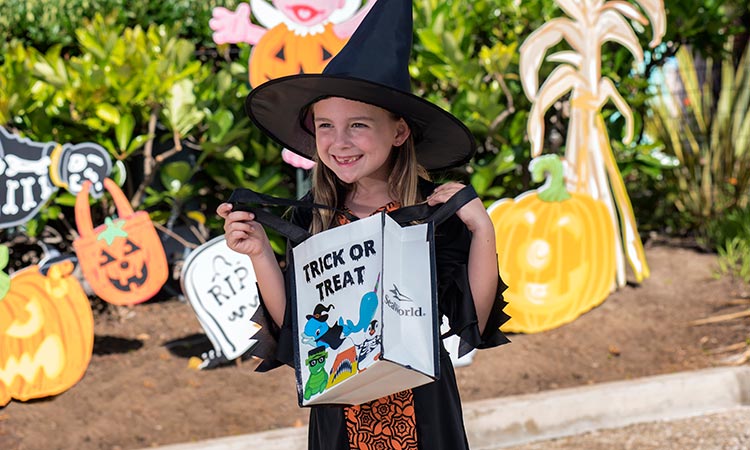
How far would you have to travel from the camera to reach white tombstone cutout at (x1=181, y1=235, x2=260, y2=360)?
4484mm

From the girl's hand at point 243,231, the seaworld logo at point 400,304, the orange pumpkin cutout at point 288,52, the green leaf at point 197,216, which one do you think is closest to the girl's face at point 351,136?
the girl's hand at point 243,231

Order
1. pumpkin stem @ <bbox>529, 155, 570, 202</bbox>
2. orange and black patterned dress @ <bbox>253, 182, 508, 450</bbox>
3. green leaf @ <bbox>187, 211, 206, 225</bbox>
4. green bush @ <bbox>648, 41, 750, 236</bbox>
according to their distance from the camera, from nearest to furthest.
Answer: orange and black patterned dress @ <bbox>253, 182, 508, 450</bbox>
green leaf @ <bbox>187, 211, 206, 225</bbox>
pumpkin stem @ <bbox>529, 155, 570, 202</bbox>
green bush @ <bbox>648, 41, 750, 236</bbox>

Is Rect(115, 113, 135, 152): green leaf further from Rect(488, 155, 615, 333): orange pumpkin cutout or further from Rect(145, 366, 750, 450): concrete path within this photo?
Rect(488, 155, 615, 333): orange pumpkin cutout

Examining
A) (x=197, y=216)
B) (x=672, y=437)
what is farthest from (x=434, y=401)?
(x=197, y=216)

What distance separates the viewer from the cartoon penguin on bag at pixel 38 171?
422 cm

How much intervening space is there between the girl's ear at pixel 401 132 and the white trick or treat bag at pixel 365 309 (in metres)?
0.24

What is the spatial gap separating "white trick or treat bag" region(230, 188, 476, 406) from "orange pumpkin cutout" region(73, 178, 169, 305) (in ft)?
8.49

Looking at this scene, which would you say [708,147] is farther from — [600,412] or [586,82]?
[600,412]

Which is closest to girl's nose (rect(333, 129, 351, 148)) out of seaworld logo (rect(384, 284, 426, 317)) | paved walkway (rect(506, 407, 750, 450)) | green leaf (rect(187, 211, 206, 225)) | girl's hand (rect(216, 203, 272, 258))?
girl's hand (rect(216, 203, 272, 258))

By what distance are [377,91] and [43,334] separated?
290cm

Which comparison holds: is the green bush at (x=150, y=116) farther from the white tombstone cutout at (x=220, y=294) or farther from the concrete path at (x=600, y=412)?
the concrete path at (x=600, y=412)

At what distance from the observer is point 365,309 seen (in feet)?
6.05

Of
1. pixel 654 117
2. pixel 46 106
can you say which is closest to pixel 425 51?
pixel 46 106

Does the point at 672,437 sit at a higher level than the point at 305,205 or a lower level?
lower
